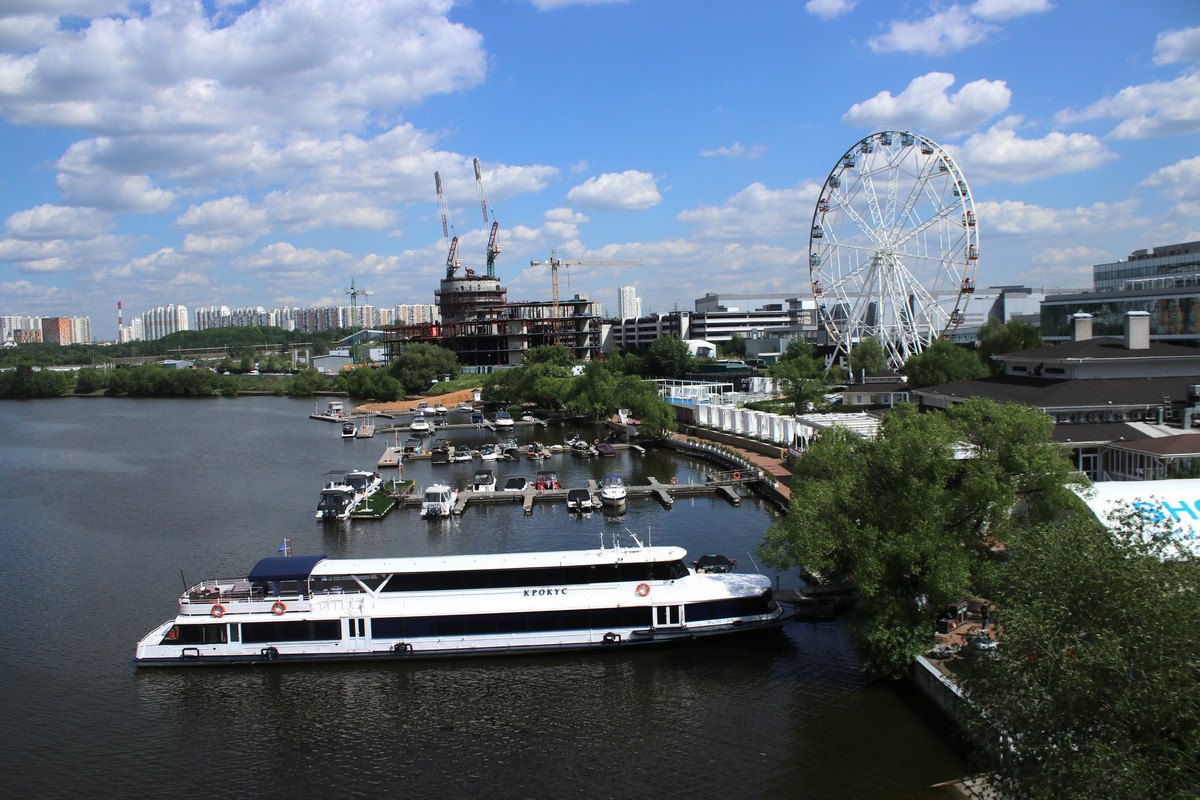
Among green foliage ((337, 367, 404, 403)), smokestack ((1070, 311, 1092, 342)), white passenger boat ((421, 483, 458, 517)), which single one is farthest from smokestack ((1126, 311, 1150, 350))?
green foliage ((337, 367, 404, 403))

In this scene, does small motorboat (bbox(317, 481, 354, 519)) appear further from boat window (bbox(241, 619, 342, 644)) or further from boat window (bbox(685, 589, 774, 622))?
boat window (bbox(685, 589, 774, 622))

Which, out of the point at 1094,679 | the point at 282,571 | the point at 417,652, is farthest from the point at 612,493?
the point at 1094,679

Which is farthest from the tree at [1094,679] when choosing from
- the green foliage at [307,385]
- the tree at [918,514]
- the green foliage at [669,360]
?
the green foliage at [307,385]

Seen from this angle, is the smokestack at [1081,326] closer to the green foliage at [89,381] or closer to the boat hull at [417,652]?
the boat hull at [417,652]

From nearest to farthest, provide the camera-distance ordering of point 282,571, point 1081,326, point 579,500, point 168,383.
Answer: point 282,571 → point 579,500 → point 1081,326 → point 168,383

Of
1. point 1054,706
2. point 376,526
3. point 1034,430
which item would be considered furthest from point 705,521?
point 1054,706

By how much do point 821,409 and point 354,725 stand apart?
131ft

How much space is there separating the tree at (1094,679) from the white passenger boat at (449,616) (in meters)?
9.42

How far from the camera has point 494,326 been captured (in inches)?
5007

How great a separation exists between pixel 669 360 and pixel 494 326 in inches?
1449

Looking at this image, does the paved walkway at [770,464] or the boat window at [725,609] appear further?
the paved walkway at [770,464]

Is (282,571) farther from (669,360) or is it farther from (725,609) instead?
(669,360)

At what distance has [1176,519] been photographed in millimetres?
20125

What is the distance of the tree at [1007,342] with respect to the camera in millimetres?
56500
